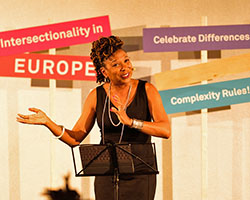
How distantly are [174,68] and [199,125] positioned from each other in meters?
0.56

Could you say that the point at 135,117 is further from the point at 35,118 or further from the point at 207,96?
the point at 207,96

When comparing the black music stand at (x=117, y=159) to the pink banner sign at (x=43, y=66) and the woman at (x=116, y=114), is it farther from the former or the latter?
the pink banner sign at (x=43, y=66)

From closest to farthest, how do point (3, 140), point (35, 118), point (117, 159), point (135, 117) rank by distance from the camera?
point (117, 159) < point (35, 118) < point (135, 117) < point (3, 140)

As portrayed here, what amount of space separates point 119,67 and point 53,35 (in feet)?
4.92

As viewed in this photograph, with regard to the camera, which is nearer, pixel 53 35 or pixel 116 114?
pixel 116 114

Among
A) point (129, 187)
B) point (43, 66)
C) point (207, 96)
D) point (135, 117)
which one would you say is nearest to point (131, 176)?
point (129, 187)

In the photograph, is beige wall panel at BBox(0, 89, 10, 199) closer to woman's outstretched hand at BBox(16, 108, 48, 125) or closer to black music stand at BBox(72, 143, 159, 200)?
woman's outstretched hand at BBox(16, 108, 48, 125)

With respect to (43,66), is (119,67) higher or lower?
lower

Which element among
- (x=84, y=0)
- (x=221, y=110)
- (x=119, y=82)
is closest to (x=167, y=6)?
(x=84, y=0)

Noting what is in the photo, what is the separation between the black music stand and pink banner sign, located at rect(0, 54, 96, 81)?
66.0 inches

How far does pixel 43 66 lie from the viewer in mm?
3445

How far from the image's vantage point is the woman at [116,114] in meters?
2.09

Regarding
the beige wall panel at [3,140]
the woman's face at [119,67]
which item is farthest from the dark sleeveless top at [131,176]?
the beige wall panel at [3,140]

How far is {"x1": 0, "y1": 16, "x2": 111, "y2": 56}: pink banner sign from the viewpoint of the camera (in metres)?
3.42
